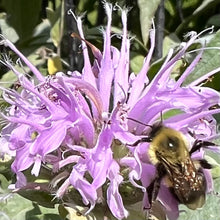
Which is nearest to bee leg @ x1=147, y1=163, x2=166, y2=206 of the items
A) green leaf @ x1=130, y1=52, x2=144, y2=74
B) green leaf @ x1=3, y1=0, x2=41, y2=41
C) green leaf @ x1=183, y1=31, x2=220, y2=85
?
green leaf @ x1=183, y1=31, x2=220, y2=85

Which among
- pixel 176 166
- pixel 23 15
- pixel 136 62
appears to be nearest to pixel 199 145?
pixel 176 166

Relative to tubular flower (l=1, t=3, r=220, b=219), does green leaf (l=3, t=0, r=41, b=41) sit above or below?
below

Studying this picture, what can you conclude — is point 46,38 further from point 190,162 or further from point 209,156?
point 190,162

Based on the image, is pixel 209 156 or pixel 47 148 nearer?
pixel 47 148

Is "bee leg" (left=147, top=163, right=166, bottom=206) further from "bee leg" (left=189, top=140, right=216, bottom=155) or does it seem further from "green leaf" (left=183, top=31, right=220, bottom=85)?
"green leaf" (left=183, top=31, right=220, bottom=85)

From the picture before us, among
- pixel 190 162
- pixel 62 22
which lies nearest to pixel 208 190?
pixel 190 162

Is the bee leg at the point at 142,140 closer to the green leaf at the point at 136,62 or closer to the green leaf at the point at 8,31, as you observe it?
the green leaf at the point at 136,62
